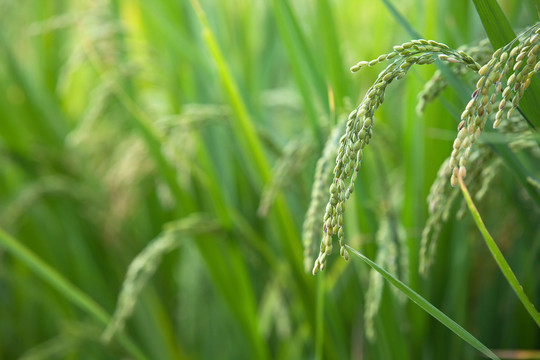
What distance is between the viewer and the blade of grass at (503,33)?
703 mm

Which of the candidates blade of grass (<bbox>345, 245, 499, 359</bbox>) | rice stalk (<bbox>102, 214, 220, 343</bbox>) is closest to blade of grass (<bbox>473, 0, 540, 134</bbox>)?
blade of grass (<bbox>345, 245, 499, 359</bbox>)

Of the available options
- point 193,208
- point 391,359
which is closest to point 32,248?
point 193,208

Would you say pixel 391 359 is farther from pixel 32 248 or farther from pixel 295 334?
pixel 32 248

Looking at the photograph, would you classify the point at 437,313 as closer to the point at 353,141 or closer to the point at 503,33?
the point at 353,141

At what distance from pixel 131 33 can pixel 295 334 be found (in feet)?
3.23

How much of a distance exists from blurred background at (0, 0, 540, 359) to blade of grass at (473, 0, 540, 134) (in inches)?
3.2

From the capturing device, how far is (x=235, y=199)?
1604 millimetres

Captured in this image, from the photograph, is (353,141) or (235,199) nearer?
(353,141)

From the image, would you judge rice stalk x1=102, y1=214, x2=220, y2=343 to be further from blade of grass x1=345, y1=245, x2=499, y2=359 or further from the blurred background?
blade of grass x1=345, y1=245, x2=499, y2=359

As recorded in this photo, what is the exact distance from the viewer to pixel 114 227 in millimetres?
1668

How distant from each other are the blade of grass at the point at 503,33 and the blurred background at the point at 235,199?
0.08m

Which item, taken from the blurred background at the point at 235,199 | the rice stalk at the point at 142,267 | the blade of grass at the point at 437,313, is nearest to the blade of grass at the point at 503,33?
the blurred background at the point at 235,199

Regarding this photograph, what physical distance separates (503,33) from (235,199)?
3.26 feet

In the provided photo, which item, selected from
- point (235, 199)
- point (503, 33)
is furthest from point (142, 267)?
point (503, 33)
